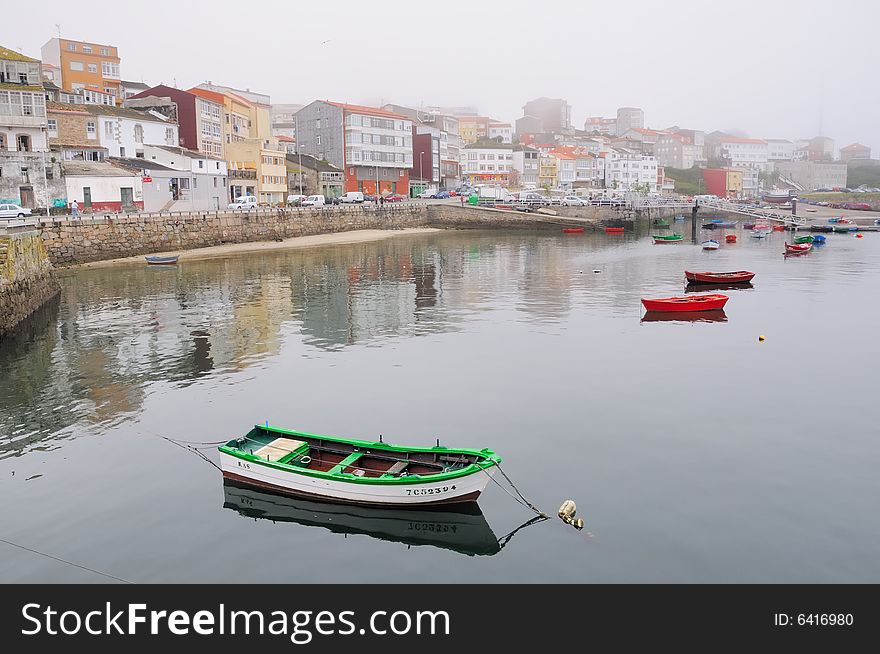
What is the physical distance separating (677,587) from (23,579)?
491 inches

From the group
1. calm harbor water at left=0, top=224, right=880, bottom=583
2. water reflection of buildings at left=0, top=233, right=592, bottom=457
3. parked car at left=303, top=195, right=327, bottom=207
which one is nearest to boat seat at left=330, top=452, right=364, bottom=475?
calm harbor water at left=0, top=224, right=880, bottom=583

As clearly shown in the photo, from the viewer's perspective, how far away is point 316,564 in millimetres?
16188

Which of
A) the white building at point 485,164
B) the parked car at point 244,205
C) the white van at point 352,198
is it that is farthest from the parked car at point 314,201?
the white building at point 485,164

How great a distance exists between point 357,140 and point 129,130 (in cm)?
4233

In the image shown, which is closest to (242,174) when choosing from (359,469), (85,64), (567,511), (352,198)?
(352,198)

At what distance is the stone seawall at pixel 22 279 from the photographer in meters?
38.3

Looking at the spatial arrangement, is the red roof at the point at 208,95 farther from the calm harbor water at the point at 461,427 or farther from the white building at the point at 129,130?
the calm harbor water at the point at 461,427

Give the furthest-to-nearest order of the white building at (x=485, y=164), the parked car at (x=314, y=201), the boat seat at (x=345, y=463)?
the white building at (x=485, y=164) < the parked car at (x=314, y=201) < the boat seat at (x=345, y=463)

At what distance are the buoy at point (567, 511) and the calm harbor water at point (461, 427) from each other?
1.09ft

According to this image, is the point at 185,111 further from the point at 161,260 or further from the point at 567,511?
the point at 567,511

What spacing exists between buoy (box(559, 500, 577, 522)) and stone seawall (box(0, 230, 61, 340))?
96.4ft

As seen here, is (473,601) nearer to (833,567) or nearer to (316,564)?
(316,564)

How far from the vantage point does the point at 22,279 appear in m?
42.6

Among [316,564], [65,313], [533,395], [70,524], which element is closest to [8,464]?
[70,524]
